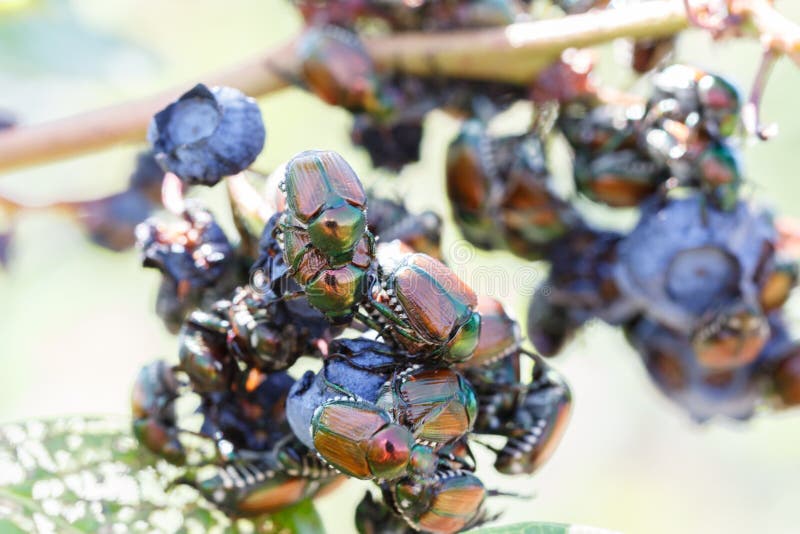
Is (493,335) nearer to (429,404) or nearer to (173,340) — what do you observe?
(429,404)

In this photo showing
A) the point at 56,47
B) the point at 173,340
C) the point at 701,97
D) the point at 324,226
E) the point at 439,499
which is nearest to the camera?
the point at 324,226

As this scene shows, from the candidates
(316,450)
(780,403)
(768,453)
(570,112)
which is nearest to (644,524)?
(768,453)

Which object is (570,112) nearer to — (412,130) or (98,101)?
(412,130)

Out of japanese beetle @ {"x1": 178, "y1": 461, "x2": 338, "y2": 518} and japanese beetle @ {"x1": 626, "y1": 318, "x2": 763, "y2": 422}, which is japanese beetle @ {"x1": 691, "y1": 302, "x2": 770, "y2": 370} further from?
japanese beetle @ {"x1": 178, "y1": 461, "x2": 338, "y2": 518}

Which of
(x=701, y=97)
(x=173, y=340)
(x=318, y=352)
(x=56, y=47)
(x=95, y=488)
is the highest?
(x=701, y=97)

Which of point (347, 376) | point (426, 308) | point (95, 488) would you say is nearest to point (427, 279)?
point (426, 308)

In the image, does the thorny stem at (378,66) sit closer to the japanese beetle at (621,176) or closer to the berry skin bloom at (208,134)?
the japanese beetle at (621,176)
